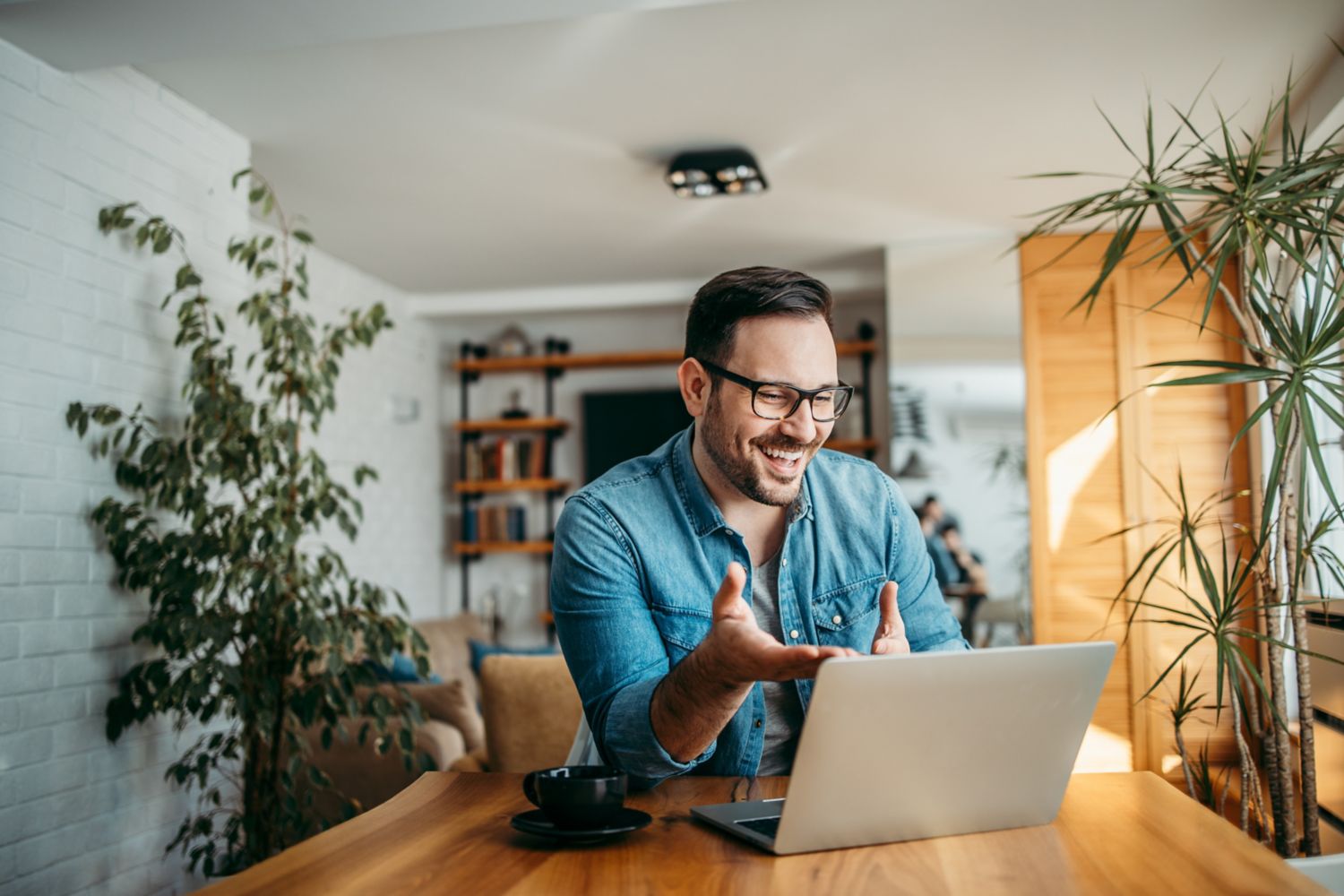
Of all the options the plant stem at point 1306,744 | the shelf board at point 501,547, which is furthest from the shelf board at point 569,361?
the plant stem at point 1306,744

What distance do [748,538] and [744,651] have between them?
57 centimetres

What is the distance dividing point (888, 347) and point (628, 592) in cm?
392

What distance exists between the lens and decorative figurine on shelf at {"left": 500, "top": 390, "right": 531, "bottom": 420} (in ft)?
20.6

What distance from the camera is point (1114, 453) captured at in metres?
4.69

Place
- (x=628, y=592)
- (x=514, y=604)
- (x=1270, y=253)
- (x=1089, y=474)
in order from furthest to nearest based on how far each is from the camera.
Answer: (x=514, y=604) → (x=1089, y=474) → (x=1270, y=253) → (x=628, y=592)

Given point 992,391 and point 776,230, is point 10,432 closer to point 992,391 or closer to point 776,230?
point 776,230

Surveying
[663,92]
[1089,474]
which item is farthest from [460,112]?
[1089,474]

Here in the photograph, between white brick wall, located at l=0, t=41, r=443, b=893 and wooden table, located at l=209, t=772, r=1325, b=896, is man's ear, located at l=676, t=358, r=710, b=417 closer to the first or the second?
wooden table, located at l=209, t=772, r=1325, b=896

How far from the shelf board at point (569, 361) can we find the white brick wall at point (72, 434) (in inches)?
115

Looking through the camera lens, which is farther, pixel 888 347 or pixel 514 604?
pixel 514 604

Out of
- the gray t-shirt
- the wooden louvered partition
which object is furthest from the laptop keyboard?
the wooden louvered partition

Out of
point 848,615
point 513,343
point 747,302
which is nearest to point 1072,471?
point 513,343

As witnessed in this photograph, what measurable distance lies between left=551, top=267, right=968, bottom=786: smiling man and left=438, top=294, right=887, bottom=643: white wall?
4561 mm

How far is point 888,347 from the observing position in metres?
5.12
